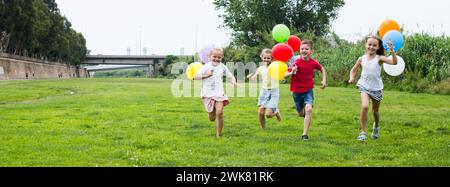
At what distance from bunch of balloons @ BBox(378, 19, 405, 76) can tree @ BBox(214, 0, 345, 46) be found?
1964 inches

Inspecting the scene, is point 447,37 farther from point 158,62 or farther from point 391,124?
point 158,62

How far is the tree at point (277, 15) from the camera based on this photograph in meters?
63.4

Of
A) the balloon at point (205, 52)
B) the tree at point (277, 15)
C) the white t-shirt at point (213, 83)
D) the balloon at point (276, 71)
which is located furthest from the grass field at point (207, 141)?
the tree at point (277, 15)

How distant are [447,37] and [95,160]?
26.5 meters

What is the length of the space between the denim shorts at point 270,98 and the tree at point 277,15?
2061 inches

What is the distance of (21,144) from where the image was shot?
25.9 feet

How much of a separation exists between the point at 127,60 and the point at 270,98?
126m

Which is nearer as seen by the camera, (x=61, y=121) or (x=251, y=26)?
(x=61, y=121)

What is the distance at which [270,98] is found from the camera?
982 centimetres

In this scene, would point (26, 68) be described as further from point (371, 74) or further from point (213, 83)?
point (371, 74)

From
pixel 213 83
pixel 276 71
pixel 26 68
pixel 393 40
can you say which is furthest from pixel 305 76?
pixel 26 68

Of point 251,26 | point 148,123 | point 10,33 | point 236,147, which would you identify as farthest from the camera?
point 251,26

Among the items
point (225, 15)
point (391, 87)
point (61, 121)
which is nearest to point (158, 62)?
point (225, 15)

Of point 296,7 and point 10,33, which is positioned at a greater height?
point 296,7
